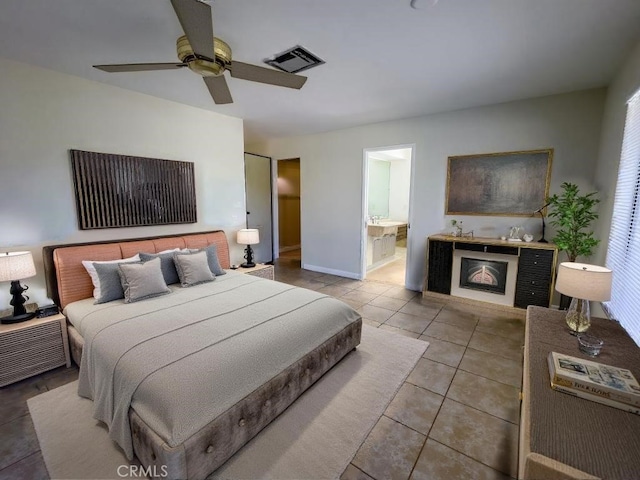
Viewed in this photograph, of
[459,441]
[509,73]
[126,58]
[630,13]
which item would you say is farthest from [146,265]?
[630,13]

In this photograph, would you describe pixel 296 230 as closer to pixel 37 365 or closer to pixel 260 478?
pixel 37 365

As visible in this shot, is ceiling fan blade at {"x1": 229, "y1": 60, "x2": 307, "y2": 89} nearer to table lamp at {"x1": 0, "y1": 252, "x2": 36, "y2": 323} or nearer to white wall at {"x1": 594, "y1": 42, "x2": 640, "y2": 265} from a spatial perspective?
table lamp at {"x1": 0, "y1": 252, "x2": 36, "y2": 323}

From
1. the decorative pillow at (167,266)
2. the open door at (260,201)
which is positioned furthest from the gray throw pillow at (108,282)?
the open door at (260,201)

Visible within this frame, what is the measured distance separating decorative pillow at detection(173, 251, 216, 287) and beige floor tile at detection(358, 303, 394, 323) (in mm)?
1967

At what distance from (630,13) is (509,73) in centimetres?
96

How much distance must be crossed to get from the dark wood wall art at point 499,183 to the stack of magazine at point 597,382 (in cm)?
287

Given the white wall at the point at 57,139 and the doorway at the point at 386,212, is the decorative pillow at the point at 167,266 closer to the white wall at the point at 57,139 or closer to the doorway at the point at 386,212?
the white wall at the point at 57,139

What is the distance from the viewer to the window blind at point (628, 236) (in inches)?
72.4

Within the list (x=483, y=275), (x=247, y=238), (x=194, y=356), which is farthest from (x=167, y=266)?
(x=483, y=275)

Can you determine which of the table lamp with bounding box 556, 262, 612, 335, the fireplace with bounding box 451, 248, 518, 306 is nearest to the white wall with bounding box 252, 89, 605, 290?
the fireplace with bounding box 451, 248, 518, 306

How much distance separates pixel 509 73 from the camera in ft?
9.15

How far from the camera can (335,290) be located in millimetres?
4598

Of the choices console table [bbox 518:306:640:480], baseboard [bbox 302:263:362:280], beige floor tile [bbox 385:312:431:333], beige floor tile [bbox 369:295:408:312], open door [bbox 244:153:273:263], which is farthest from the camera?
open door [bbox 244:153:273:263]

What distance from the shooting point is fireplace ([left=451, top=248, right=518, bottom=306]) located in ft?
12.1
